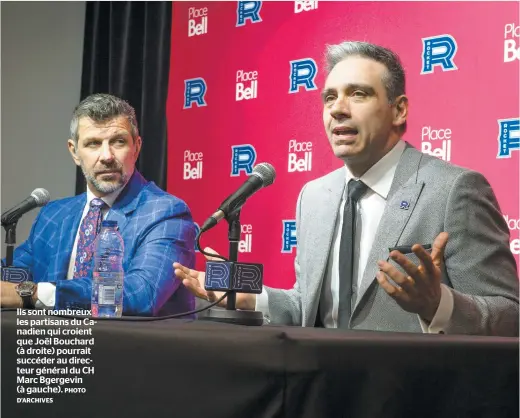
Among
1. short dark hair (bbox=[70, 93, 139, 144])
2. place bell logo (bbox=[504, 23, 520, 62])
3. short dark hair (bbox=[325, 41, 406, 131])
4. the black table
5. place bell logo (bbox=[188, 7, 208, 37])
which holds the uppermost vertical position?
place bell logo (bbox=[188, 7, 208, 37])

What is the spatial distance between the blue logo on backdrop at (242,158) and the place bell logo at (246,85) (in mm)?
269

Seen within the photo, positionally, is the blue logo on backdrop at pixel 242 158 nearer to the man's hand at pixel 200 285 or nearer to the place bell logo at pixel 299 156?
the place bell logo at pixel 299 156

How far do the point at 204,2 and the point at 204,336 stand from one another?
11.8 feet

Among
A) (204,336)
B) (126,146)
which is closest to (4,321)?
(204,336)

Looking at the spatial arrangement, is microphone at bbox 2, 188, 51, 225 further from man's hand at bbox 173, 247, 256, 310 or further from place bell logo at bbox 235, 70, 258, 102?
place bell logo at bbox 235, 70, 258, 102

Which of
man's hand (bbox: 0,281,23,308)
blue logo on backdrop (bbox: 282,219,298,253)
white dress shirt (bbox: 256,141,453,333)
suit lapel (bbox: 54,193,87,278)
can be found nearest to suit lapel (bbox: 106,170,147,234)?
suit lapel (bbox: 54,193,87,278)

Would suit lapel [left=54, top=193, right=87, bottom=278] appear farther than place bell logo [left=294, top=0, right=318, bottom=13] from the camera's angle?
No

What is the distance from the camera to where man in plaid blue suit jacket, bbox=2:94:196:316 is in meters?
2.54

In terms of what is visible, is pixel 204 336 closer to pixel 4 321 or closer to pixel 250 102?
pixel 4 321

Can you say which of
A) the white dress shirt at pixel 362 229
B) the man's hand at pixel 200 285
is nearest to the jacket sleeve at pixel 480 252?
the white dress shirt at pixel 362 229

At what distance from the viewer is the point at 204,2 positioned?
456 cm

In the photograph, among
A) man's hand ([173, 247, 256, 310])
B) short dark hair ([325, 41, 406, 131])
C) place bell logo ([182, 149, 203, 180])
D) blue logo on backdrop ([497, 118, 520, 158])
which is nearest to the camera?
man's hand ([173, 247, 256, 310])

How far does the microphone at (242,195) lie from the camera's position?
5.57ft

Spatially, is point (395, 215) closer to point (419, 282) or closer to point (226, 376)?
point (419, 282)
